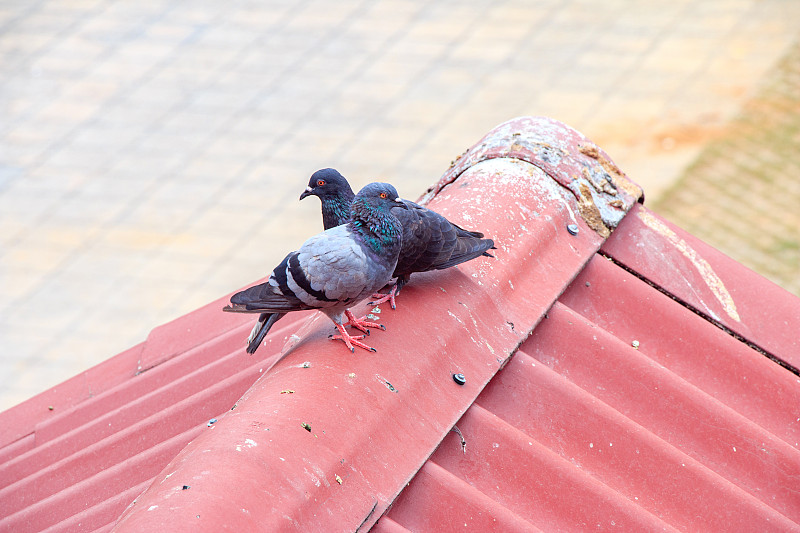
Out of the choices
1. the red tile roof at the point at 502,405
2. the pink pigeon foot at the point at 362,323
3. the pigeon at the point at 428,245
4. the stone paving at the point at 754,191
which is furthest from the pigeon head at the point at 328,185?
the stone paving at the point at 754,191

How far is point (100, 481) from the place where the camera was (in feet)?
9.66

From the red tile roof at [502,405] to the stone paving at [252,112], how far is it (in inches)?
227

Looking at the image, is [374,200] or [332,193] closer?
[374,200]

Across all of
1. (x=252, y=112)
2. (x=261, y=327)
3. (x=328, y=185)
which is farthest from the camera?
(x=252, y=112)

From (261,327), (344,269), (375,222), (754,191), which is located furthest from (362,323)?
(754,191)

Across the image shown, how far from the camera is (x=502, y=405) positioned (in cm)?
260

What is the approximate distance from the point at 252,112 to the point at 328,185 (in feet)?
27.6

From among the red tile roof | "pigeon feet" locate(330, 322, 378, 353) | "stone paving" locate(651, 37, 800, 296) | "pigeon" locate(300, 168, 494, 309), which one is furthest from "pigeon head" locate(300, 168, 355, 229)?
"stone paving" locate(651, 37, 800, 296)

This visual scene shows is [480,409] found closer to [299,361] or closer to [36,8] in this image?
[299,361]

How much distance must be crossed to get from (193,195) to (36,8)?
6417 mm

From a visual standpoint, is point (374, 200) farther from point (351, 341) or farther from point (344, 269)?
point (351, 341)

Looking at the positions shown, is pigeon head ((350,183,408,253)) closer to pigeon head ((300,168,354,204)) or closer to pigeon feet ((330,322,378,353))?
pigeon feet ((330,322,378,353))

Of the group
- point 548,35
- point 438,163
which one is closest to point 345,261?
point 438,163

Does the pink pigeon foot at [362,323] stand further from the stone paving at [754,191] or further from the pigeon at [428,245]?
the stone paving at [754,191]
